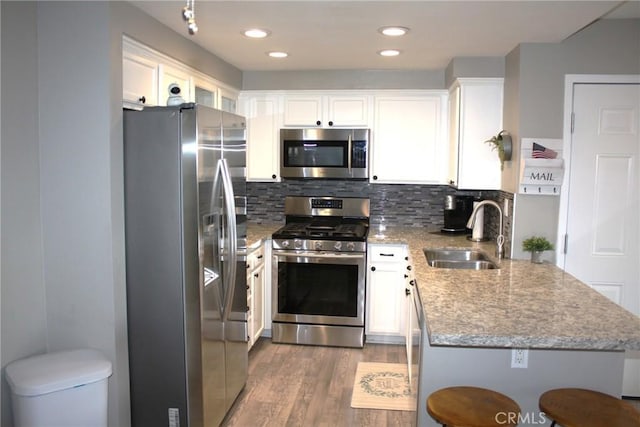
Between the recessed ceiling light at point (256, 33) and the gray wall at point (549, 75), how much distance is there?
1.63 metres

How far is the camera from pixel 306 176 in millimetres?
4512

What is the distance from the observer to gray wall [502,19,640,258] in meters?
3.21

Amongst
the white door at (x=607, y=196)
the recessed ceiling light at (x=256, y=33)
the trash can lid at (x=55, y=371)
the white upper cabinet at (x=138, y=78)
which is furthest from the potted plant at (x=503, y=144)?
the trash can lid at (x=55, y=371)

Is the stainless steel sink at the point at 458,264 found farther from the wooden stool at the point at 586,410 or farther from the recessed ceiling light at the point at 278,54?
the recessed ceiling light at the point at 278,54

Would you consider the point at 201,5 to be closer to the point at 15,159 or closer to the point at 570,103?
the point at 15,159

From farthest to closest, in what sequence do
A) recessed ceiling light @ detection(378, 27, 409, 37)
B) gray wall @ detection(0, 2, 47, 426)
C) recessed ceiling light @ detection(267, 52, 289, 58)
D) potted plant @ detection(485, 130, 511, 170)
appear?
recessed ceiling light @ detection(267, 52, 289, 58) → potted plant @ detection(485, 130, 511, 170) → recessed ceiling light @ detection(378, 27, 409, 37) → gray wall @ detection(0, 2, 47, 426)

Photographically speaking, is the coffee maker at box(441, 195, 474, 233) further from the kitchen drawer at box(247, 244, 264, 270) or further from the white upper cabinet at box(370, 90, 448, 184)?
the kitchen drawer at box(247, 244, 264, 270)

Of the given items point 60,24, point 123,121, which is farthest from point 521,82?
point 60,24

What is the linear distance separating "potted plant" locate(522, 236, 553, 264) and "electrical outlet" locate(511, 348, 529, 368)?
3.80 feet

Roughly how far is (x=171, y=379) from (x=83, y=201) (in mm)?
985

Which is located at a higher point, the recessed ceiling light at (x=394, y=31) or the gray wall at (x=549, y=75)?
the recessed ceiling light at (x=394, y=31)

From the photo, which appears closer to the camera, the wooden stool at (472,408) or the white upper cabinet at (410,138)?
the wooden stool at (472,408)

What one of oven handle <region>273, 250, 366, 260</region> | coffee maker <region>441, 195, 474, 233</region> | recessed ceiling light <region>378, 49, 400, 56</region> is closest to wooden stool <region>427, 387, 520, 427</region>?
oven handle <region>273, 250, 366, 260</region>

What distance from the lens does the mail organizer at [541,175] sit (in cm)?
326
